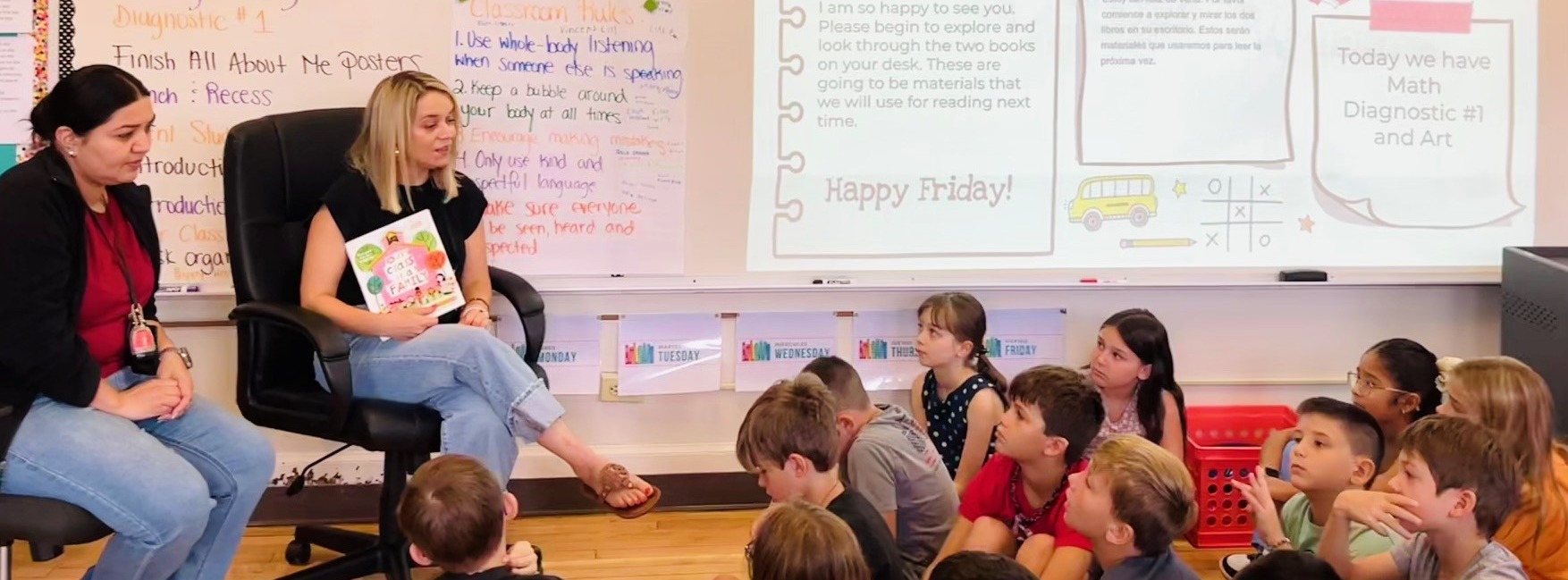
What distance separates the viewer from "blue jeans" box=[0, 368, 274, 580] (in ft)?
6.94

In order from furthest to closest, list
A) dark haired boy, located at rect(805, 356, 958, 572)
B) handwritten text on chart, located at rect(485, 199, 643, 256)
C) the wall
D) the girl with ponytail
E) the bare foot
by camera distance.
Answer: the wall → handwritten text on chart, located at rect(485, 199, 643, 256) → the girl with ponytail → the bare foot → dark haired boy, located at rect(805, 356, 958, 572)

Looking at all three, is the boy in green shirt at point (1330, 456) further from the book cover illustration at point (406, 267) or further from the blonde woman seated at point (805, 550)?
the book cover illustration at point (406, 267)

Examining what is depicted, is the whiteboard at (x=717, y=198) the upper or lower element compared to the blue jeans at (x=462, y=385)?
upper

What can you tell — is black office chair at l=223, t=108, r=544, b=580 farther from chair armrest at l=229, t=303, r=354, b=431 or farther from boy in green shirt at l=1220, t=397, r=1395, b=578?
boy in green shirt at l=1220, t=397, r=1395, b=578

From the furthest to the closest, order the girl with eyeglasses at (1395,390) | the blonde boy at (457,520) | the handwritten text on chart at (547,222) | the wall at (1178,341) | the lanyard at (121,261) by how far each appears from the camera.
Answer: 1. the wall at (1178,341)
2. the handwritten text on chart at (547,222)
3. the girl with eyeglasses at (1395,390)
4. the lanyard at (121,261)
5. the blonde boy at (457,520)

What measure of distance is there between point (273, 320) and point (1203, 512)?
226 cm

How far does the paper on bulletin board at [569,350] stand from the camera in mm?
3381

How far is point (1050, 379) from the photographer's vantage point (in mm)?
2582

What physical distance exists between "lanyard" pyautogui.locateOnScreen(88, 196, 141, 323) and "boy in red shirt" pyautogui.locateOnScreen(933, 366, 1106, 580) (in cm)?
161

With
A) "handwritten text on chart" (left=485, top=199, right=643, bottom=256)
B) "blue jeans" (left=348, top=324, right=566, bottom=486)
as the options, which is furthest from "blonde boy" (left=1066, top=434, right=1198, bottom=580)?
"handwritten text on chart" (left=485, top=199, right=643, bottom=256)

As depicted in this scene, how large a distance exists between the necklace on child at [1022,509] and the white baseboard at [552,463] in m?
1.08

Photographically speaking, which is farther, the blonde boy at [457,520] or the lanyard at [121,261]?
the lanyard at [121,261]

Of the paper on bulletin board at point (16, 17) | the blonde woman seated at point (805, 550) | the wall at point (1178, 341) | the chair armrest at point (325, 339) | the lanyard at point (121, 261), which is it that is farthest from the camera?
the wall at point (1178, 341)

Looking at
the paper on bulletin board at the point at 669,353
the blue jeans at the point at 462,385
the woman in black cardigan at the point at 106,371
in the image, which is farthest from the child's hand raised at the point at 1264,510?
the woman in black cardigan at the point at 106,371
